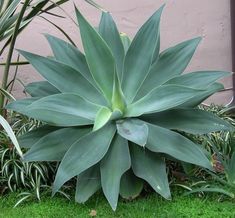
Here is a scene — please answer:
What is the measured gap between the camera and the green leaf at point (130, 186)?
1.97 m

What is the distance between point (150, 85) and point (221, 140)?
63cm

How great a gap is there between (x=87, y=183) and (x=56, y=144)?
8.6 inches

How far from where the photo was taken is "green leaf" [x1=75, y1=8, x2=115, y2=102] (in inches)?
78.6

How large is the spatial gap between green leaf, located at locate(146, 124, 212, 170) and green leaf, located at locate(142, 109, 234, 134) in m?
0.07

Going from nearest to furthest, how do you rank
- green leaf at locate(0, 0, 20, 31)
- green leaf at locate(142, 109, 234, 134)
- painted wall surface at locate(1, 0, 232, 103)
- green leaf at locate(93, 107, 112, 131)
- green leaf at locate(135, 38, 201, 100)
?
1. green leaf at locate(93, 107, 112, 131)
2. green leaf at locate(142, 109, 234, 134)
3. green leaf at locate(135, 38, 201, 100)
4. green leaf at locate(0, 0, 20, 31)
5. painted wall surface at locate(1, 0, 232, 103)

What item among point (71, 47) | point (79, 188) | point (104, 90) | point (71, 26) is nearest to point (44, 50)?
point (71, 26)

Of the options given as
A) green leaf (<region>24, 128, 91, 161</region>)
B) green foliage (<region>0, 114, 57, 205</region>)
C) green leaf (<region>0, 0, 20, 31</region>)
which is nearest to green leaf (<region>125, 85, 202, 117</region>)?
green leaf (<region>24, 128, 91, 161</region>)

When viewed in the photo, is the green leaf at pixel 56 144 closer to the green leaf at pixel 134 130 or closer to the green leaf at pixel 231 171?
the green leaf at pixel 134 130

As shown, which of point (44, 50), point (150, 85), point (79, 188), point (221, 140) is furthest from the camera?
point (44, 50)

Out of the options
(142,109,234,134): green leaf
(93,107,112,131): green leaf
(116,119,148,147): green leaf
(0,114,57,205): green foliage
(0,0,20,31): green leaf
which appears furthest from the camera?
(0,0,20,31): green leaf

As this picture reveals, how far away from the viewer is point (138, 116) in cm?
199

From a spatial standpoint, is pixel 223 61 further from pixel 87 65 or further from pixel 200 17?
pixel 87 65

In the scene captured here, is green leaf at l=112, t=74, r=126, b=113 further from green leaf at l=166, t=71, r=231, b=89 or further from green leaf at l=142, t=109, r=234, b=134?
green leaf at l=166, t=71, r=231, b=89

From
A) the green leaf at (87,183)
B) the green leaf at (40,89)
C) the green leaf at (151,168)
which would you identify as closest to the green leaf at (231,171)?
the green leaf at (151,168)
